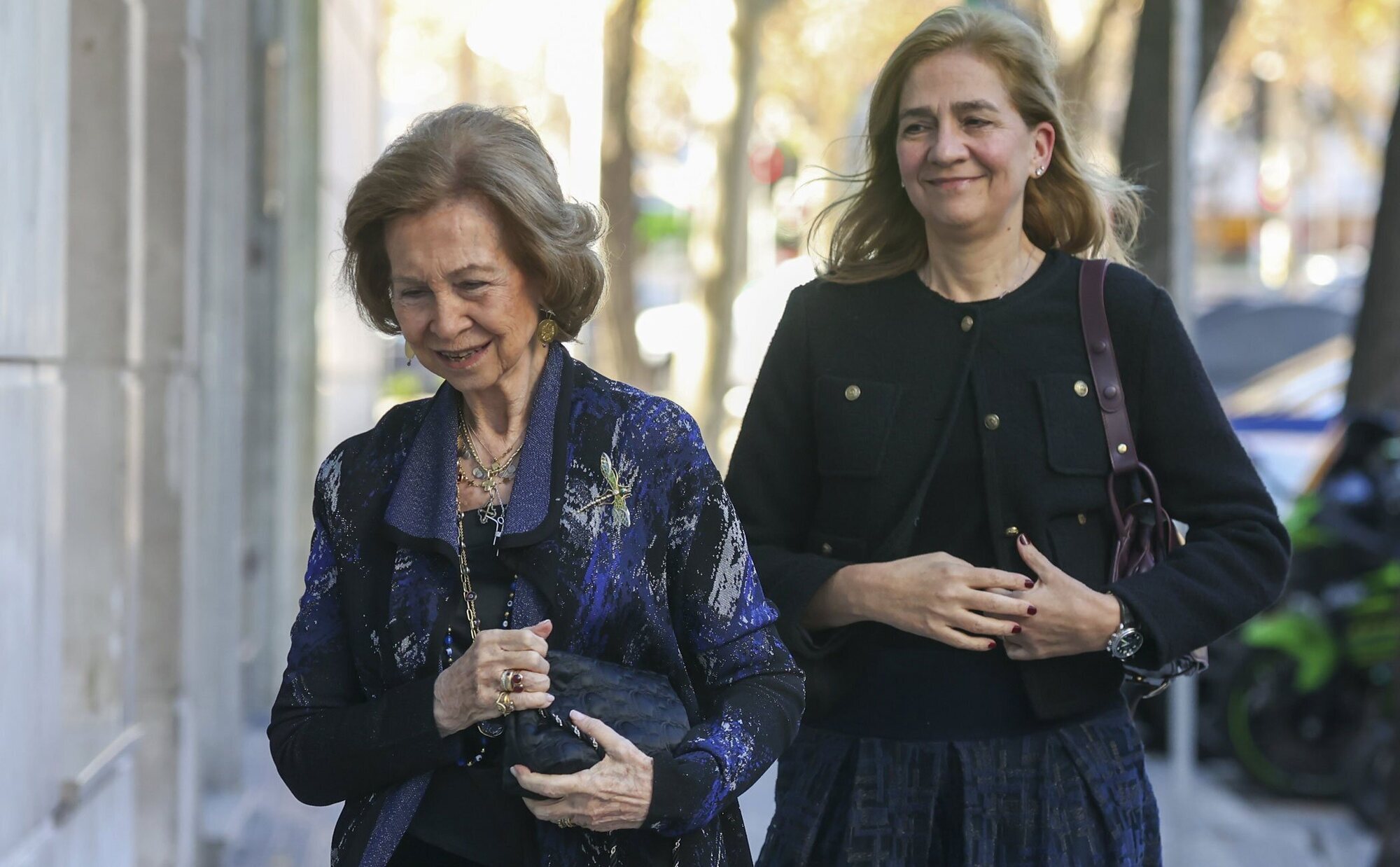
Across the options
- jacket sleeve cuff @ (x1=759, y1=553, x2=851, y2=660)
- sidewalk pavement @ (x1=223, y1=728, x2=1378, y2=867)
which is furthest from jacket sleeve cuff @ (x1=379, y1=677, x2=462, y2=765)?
sidewalk pavement @ (x1=223, y1=728, x2=1378, y2=867)

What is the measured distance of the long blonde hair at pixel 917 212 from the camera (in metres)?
3.07

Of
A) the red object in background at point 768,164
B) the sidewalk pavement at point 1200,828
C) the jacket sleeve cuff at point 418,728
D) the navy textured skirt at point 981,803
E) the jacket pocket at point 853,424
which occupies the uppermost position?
the red object in background at point 768,164

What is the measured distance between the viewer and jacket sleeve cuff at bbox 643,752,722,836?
7.86 feet

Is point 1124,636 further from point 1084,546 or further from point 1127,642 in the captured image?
point 1084,546

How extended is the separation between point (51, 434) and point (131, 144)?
1.30m

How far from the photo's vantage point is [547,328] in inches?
104

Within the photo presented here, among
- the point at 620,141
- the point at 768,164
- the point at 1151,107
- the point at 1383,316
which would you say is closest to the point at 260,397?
the point at 1151,107

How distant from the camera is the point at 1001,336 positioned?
121 inches

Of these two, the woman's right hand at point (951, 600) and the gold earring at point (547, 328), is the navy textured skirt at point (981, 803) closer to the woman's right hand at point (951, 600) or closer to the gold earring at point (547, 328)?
the woman's right hand at point (951, 600)

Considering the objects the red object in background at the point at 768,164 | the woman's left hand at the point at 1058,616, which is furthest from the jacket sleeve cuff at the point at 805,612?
the red object in background at the point at 768,164

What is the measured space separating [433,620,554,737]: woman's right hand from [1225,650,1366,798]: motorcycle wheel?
20.0 feet

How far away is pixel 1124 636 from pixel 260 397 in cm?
727

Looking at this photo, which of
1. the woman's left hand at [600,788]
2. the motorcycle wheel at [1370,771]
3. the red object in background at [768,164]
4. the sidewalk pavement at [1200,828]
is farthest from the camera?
the red object in background at [768,164]

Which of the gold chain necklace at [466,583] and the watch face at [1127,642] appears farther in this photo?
the watch face at [1127,642]
